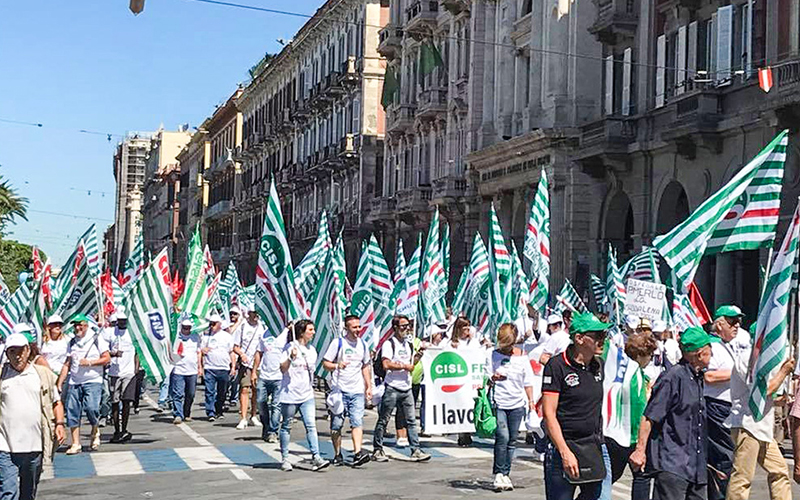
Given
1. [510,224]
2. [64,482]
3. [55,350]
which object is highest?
Result: [510,224]

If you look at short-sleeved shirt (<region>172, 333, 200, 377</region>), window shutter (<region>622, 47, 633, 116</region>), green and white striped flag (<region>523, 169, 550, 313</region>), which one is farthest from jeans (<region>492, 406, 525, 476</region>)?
window shutter (<region>622, 47, 633, 116</region>)

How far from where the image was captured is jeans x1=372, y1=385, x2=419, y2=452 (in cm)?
1566

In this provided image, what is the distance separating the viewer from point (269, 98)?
78.8 m

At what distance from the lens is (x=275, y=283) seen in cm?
1708

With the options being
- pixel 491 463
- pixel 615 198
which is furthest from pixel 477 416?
pixel 615 198

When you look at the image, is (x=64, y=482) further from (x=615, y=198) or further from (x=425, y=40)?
(x=425, y=40)

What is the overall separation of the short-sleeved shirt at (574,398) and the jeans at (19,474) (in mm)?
3887

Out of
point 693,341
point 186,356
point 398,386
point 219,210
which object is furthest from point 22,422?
point 219,210

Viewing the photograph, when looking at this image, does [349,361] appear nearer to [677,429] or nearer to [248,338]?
[677,429]

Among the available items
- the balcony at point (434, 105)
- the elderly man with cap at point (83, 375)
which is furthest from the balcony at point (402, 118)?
the elderly man with cap at point (83, 375)

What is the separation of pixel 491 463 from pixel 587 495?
6.72m

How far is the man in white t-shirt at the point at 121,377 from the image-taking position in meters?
17.9

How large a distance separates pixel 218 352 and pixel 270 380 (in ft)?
13.8

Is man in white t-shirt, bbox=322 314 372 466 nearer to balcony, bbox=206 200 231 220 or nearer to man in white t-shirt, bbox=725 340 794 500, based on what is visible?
man in white t-shirt, bbox=725 340 794 500
